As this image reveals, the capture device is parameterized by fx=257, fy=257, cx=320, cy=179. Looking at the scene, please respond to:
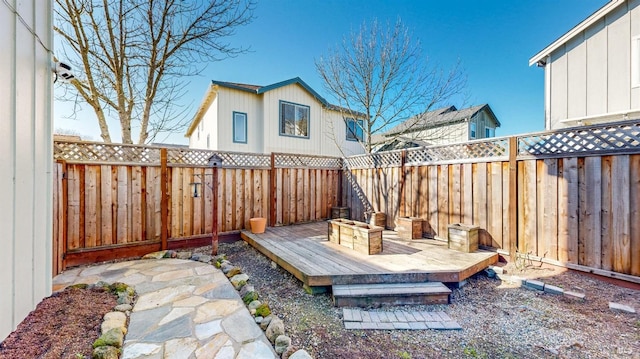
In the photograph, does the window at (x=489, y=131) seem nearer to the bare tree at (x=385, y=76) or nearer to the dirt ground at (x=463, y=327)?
the bare tree at (x=385, y=76)

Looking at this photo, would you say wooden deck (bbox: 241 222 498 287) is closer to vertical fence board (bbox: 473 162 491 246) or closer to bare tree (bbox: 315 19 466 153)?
vertical fence board (bbox: 473 162 491 246)

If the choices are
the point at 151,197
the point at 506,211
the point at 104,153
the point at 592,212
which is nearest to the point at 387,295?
the point at 506,211

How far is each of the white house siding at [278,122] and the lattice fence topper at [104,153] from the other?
13.2ft

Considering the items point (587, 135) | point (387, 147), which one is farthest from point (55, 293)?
point (387, 147)

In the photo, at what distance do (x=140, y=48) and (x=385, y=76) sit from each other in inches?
257

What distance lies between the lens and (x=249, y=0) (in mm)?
6426

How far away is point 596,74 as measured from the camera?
629 centimetres

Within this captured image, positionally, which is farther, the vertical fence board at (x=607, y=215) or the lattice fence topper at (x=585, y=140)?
the vertical fence board at (x=607, y=215)

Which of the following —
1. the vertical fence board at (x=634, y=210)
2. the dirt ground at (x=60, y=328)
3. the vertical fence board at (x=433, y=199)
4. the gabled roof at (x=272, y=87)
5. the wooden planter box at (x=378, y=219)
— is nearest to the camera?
the dirt ground at (x=60, y=328)

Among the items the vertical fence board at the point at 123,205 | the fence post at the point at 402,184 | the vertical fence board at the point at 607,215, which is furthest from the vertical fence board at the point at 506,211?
the vertical fence board at the point at 123,205

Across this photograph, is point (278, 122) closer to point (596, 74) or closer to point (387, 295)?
point (387, 295)

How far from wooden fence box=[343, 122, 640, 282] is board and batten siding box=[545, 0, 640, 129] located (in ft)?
13.8

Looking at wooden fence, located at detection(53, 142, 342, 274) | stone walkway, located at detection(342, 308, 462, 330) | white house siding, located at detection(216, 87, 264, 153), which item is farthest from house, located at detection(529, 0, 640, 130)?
white house siding, located at detection(216, 87, 264, 153)

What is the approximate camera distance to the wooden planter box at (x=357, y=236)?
13.5ft
